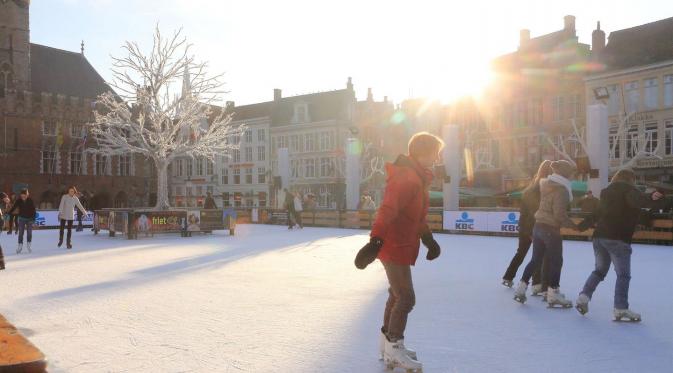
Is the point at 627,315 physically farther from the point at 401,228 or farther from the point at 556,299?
the point at 401,228

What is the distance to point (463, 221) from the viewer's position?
76.9 feet

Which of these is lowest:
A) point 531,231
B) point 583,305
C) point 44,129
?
point 583,305

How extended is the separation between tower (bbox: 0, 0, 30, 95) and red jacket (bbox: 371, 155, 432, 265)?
50.9 meters

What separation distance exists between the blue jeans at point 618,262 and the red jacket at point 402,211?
2.92 meters

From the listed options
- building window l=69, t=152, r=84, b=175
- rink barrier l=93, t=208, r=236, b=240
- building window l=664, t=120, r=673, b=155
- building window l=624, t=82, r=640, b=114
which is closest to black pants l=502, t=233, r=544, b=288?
rink barrier l=93, t=208, r=236, b=240

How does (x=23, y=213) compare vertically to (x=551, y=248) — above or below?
above

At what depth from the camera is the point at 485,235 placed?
22422 mm

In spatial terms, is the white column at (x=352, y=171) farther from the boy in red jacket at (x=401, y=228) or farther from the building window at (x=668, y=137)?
the boy in red jacket at (x=401, y=228)

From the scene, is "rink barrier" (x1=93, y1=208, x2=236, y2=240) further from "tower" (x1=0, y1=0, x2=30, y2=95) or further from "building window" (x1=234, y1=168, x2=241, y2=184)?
"building window" (x1=234, y1=168, x2=241, y2=184)

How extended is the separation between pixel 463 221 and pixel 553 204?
54.1 feet

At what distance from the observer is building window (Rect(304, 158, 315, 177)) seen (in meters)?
59.2

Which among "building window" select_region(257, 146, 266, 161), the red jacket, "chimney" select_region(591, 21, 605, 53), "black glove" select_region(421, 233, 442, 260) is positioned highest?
"chimney" select_region(591, 21, 605, 53)

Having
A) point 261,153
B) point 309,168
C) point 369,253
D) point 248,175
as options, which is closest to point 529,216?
point 369,253

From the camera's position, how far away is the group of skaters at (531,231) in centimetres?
439
